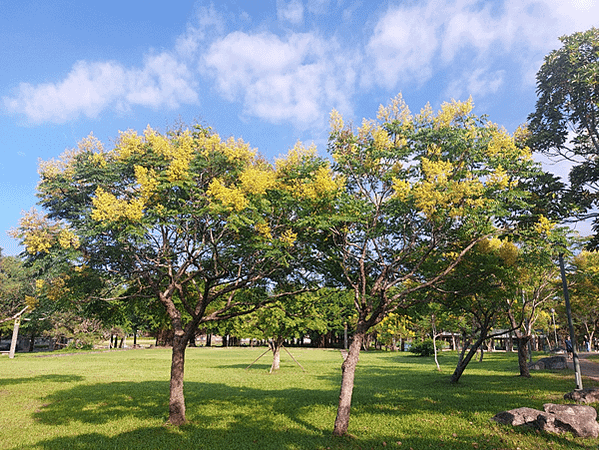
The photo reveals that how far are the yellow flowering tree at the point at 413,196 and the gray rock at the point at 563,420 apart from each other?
4788 millimetres

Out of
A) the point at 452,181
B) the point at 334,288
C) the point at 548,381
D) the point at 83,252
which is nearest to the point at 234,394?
the point at 334,288

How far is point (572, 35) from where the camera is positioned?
17.1 metres

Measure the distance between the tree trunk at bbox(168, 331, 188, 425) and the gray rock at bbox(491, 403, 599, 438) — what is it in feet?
34.8

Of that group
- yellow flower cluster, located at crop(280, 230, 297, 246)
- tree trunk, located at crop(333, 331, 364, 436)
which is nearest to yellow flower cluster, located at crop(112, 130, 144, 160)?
yellow flower cluster, located at crop(280, 230, 297, 246)

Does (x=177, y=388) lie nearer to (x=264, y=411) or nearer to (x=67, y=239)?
(x=264, y=411)

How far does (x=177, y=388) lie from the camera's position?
13.5 meters

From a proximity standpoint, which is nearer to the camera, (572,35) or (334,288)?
(334,288)

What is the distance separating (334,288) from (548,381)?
54.2 ft

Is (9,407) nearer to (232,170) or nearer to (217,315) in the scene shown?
(217,315)

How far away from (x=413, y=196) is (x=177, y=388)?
10.1m

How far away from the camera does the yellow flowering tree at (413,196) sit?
11.6 m

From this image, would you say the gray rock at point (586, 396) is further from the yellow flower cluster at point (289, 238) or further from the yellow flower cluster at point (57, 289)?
the yellow flower cluster at point (57, 289)

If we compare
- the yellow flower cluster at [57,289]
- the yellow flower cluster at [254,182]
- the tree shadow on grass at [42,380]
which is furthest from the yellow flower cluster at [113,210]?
the tree shadow on grass at [42,380]

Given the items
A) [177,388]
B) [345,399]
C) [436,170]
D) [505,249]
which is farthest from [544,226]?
[177,388]
